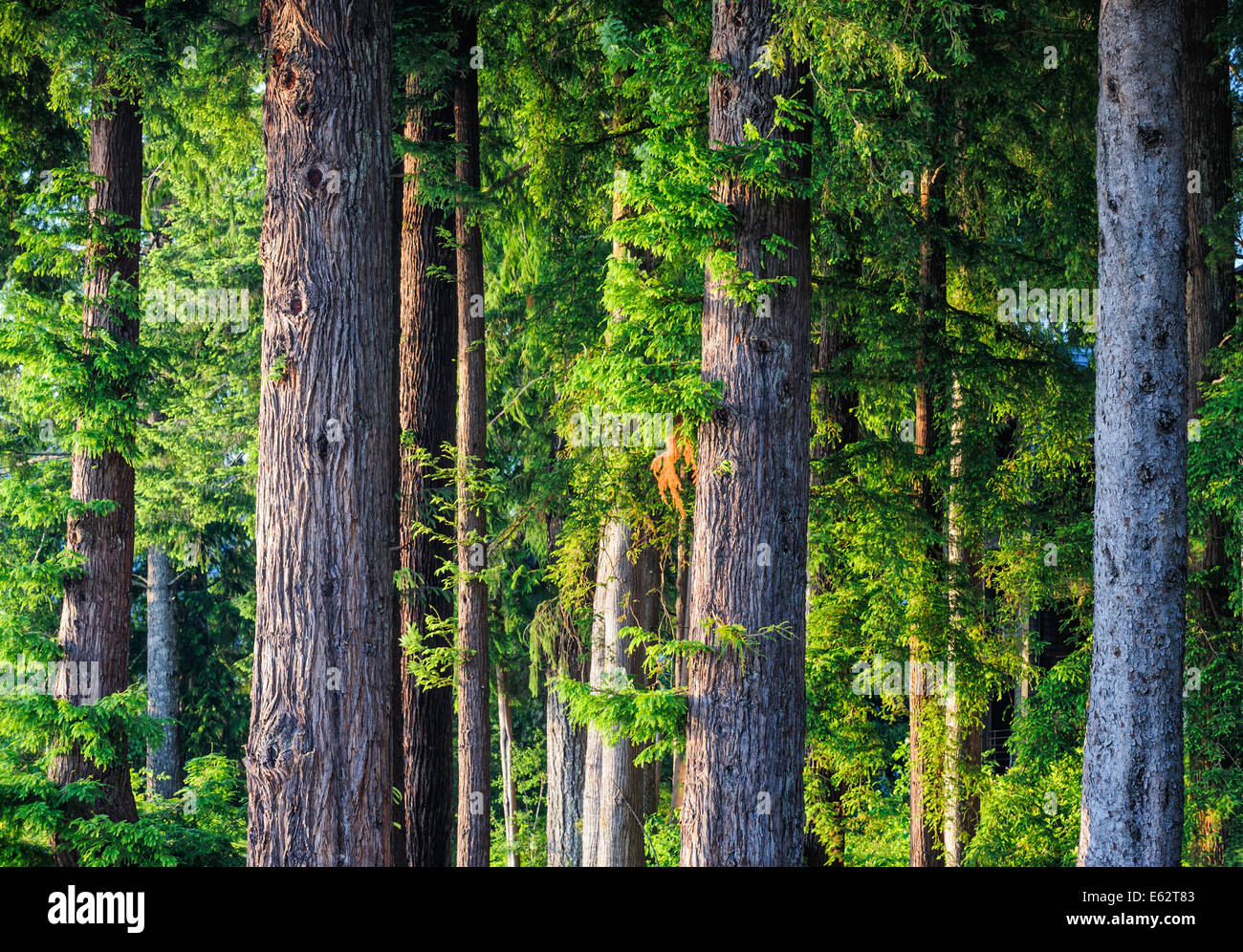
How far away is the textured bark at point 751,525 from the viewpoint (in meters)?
6.67

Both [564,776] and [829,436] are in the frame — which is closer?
[829,436]

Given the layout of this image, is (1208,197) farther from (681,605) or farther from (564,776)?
(564,776)

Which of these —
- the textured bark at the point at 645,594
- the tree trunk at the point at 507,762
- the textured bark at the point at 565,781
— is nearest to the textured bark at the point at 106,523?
the textured bark at the point at 645,594

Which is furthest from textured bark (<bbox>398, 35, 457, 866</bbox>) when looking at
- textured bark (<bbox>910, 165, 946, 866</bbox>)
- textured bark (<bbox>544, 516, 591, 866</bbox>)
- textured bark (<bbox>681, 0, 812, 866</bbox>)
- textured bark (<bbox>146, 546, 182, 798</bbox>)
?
textured bark (<bbox>146, 546, 182, 798</bbox>)

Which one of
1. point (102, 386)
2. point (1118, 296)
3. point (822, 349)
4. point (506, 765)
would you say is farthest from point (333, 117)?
point (506, 765)

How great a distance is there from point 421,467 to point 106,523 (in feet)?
9.17

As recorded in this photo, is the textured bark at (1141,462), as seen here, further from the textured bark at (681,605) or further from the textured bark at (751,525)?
the textured bark at (681,605)

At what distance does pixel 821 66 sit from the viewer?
672cm

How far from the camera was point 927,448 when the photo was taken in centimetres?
1071

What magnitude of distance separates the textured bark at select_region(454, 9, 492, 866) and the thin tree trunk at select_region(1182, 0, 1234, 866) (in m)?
6.72

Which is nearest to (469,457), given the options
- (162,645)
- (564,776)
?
(564,776)
